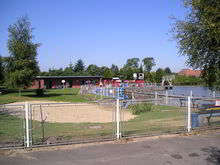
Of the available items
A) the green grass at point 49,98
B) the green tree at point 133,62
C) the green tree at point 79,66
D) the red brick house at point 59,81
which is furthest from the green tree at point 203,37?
the green tree at point 133,62

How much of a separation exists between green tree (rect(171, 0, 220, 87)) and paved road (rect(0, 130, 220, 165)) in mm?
4930

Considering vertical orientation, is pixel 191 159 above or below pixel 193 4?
below

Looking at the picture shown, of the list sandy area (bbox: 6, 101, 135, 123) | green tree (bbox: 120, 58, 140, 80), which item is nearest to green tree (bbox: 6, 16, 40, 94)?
sandy area (bbox: 6, 101, 135, 123)

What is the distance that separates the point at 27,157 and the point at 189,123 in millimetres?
6281

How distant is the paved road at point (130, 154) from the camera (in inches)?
231

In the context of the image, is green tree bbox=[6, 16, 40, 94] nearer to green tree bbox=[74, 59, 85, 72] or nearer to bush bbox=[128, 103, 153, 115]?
bush bbox=[128, 103, 153, 115]

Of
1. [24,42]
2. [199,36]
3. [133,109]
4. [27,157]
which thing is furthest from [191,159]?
[24,42]

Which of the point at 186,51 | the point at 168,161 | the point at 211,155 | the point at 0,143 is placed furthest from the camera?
the point at 186,51

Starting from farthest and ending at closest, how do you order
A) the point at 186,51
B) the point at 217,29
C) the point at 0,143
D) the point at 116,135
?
1. the point at 186,51
2. the point at 217,29
3. the point at 116,135
4. the point at 0,143

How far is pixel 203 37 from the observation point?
11.1 metres

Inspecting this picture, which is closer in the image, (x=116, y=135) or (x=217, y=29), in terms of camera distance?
(x=116, y=135)

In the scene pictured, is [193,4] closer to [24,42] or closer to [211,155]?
[211,155]

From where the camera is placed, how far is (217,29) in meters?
9.79

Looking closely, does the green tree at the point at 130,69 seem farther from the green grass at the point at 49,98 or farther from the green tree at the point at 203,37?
the green tree at the point at 203,37
